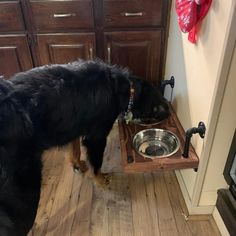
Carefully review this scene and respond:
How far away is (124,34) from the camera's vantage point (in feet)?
5.27

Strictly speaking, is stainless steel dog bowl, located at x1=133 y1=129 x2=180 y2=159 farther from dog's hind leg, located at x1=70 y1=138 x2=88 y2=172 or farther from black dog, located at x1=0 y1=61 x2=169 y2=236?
dog's hind leg, located at x1=70 y1=138 x2=88 y2=172

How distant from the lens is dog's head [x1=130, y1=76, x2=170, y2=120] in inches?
52.8

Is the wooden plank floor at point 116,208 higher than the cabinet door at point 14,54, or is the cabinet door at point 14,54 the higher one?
the cabinet door at point 14,54

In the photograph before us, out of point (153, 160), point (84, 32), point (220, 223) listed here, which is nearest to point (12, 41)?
point (84, 32)

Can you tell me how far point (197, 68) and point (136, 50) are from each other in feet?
Result: 2.00

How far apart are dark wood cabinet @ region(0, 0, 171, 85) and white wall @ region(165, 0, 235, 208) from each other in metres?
0.13

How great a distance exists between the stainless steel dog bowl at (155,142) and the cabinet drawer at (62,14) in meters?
0.77

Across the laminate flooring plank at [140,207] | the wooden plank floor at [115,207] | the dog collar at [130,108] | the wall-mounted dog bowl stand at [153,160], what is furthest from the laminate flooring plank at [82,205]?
the dog collar at [130,108]

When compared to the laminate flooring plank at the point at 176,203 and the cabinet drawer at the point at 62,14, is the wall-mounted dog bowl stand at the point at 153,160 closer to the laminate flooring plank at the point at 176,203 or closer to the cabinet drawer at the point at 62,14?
the laminate flooring plank at the point at 176,203

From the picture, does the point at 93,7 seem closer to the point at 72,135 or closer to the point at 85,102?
the point at 85,102

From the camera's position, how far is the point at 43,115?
3.34ft

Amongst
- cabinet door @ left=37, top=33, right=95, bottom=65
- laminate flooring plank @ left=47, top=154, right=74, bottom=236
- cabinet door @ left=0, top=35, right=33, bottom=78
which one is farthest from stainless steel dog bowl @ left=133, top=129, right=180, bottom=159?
cabinet door @ left=0, top=35, right=33, bottom=78

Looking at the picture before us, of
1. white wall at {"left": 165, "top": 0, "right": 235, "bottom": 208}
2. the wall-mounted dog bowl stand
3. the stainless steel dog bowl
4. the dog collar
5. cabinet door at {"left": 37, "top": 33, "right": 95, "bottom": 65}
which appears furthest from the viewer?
cabinet door at {"left": 37, "top": 33, "right": 95, "bottom": 65}

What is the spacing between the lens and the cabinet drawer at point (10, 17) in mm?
1511
